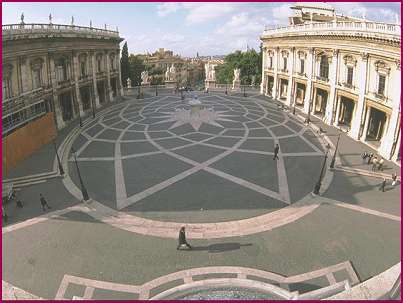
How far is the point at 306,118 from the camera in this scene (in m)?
42.3

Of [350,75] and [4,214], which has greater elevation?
[350,75]

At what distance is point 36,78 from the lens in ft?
114

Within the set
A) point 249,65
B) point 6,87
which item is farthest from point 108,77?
point 249,65

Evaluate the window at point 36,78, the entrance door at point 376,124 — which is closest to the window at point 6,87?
the window at point 36,78

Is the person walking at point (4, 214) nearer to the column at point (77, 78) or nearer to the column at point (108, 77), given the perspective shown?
the column at point (77, 78)

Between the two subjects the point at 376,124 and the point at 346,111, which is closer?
the point at 376,124

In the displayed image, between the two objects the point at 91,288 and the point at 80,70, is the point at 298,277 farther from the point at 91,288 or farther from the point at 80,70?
the point at 80,70

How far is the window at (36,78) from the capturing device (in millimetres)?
34125

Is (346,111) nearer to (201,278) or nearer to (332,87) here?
(332,87)

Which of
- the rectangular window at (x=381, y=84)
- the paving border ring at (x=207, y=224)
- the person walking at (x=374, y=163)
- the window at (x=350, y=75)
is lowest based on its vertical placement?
the paving border ring at (x=207, y=224)

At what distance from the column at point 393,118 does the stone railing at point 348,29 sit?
9.91 ft

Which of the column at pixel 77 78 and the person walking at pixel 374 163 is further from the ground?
the column at pixel 77 78

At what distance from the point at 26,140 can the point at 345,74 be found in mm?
33797

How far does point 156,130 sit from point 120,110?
1376 centimetres
